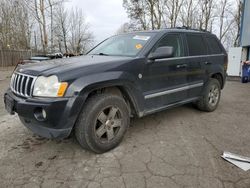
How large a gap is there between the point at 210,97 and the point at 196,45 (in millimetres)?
1291

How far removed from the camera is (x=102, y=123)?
275 cm

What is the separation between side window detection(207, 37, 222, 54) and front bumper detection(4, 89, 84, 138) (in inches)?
135

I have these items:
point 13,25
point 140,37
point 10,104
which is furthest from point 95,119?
point 13,25

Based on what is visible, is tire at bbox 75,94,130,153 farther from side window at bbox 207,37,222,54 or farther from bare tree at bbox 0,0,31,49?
bare tree at bbox 0,0,31,49

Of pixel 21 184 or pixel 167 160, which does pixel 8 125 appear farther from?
pixel 167 160

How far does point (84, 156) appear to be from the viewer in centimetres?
277

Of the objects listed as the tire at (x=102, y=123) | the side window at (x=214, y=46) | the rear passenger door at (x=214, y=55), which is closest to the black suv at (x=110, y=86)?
the tire at (x=102, y=123)

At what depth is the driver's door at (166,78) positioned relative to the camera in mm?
3152

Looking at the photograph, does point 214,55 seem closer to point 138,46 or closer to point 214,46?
point 214,46

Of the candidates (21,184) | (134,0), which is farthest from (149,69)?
(134,0)

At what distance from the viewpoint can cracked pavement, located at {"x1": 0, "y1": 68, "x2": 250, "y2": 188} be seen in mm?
2234

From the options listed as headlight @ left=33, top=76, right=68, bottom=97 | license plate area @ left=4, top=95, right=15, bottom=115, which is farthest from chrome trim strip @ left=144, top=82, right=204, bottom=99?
license plate area @ left=4, top=95, right=15, bottom=115

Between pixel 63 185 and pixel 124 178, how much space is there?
0.69 metres

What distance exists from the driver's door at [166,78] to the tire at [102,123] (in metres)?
0.54
